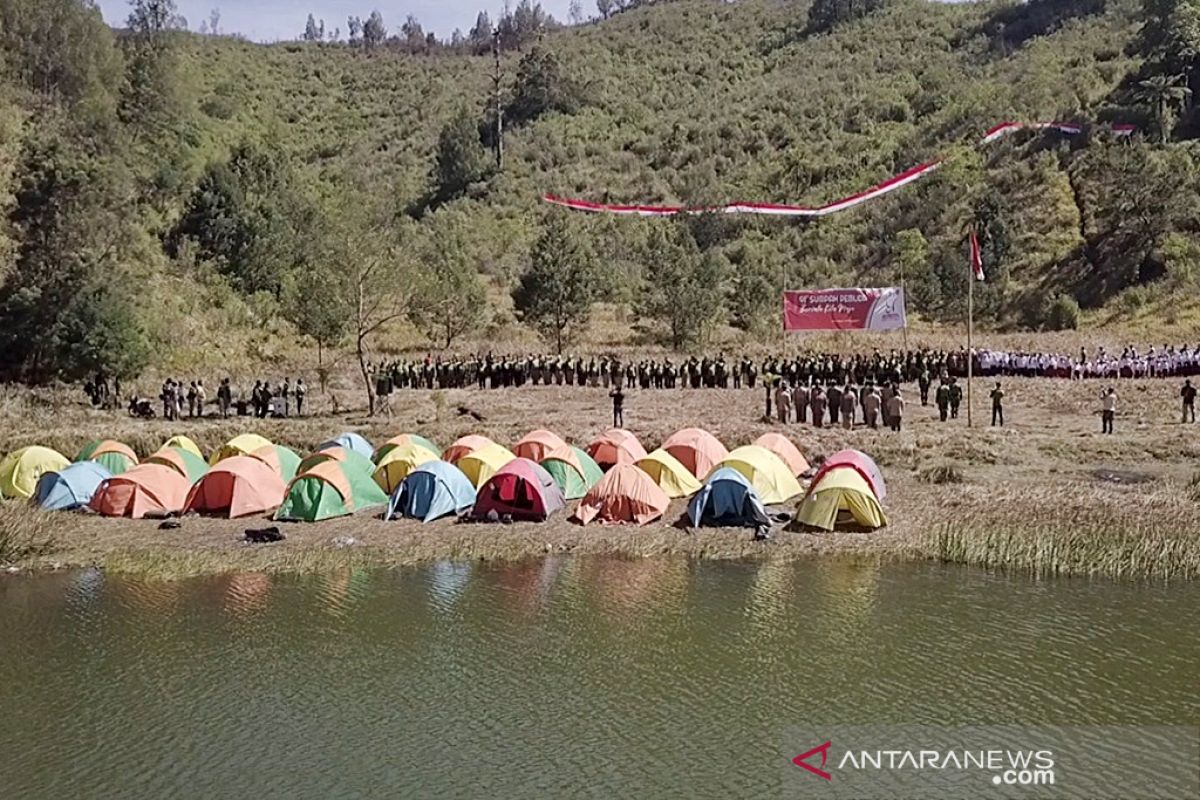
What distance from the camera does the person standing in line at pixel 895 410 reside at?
98.1ft

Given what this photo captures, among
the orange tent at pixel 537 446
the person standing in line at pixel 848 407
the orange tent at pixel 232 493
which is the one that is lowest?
the orange tent at pixel 232 493

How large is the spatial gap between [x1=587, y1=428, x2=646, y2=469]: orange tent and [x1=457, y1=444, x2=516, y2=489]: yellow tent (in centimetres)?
252

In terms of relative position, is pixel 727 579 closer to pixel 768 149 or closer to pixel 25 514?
pixel 25 514

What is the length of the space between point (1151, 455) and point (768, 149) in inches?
2112

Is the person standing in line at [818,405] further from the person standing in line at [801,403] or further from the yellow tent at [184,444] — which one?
the yellow tent at [184,444]

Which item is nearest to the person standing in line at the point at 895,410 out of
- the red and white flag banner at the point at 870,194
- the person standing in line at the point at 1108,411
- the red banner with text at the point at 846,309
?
the person standing in line at the point at 1108,411

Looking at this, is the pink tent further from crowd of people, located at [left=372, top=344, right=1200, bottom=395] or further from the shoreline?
crowd of people, located at [left=372, top=344, right=1200, bottom=395]

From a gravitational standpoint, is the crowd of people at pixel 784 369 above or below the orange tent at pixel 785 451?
above

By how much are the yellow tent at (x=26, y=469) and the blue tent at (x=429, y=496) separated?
332 inches

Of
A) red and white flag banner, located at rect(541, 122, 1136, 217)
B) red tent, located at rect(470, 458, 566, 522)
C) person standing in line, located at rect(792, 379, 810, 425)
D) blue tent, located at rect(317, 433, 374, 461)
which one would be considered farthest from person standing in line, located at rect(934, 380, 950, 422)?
red and white flag banner, located at rect(541, 122, 1136, 217)

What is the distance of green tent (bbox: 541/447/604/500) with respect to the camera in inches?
950

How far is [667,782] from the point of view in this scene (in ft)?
37.0

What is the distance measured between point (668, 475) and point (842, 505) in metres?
4.36

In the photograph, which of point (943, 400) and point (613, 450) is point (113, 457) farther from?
point (943, 400)
